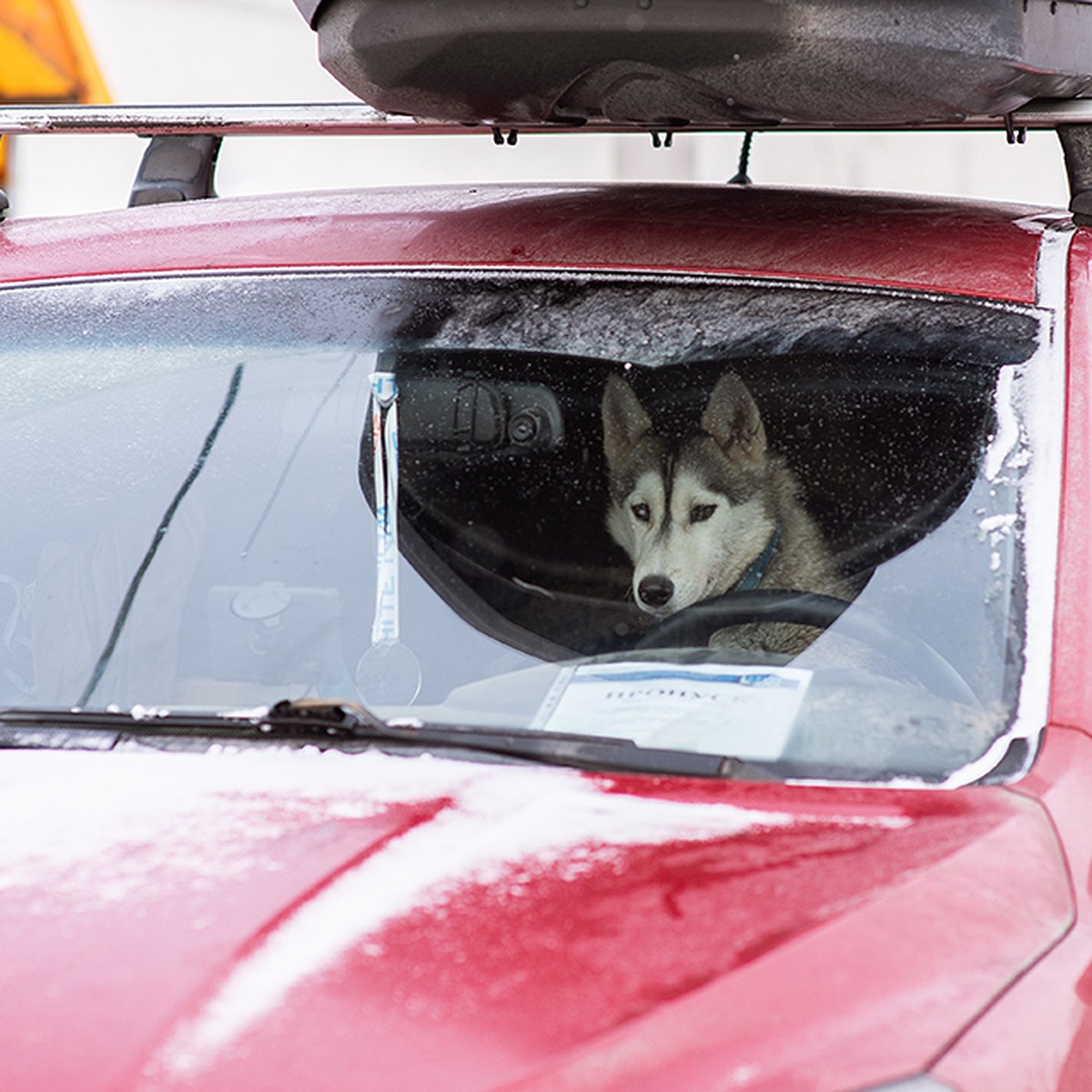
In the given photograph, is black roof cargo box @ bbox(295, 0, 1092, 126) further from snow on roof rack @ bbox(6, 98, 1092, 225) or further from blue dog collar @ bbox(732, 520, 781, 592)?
blue dog collar @ bbox(732, 520, 781, 592)

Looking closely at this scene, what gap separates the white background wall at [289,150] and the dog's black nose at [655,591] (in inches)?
258

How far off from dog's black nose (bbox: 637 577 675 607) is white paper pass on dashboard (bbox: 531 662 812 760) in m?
0.30

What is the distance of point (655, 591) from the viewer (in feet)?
7.45

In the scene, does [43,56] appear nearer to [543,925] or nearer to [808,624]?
[808,624]

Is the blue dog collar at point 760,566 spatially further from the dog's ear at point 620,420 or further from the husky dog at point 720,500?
the dog's ear at point 620,420

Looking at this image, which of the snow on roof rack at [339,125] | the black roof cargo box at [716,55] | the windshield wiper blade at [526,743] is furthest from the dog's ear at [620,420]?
the windshield wiper blade at [526,743]

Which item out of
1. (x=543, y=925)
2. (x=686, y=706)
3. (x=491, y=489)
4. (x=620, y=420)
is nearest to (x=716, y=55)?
(x=620, y=420)

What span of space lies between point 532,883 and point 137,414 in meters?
1.10

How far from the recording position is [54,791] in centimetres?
162

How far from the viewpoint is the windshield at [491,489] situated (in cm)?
190

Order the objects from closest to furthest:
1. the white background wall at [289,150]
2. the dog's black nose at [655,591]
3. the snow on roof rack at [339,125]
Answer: the dog's black nose at [655,591], the snow on roof rack at [339,125], the white background wall at [289,150]

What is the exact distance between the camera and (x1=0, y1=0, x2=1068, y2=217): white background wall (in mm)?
9953

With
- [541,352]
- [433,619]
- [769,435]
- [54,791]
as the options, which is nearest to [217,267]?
[541,352]

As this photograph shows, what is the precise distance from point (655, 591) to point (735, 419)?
25 cm
